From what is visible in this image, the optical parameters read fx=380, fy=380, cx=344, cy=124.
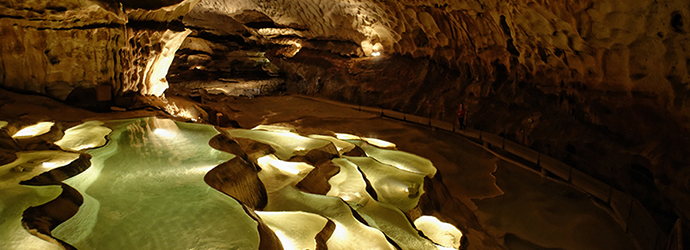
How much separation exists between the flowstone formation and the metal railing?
2486 mm

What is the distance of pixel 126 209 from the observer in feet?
10.3

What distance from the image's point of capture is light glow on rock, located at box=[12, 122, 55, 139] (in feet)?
16.4

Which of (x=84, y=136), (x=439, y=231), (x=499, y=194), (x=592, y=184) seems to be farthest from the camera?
(x=499, y=194)

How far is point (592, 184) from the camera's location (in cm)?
650

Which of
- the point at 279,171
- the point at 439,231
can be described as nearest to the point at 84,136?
the point at 279,171

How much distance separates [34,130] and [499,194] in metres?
7.45

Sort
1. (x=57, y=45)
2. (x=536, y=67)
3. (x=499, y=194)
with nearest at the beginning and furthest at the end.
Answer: (x=499, y=194) → (x=57, y=45) → (x=536, y=67)

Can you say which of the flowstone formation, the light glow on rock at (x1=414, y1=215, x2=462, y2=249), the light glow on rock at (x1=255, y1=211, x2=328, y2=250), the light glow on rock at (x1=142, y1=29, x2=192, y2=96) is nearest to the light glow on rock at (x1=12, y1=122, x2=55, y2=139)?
the flowstone formation

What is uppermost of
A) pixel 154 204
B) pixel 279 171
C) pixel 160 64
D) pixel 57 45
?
pixel 57 45

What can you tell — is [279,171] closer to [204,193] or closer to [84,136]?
[204,193]

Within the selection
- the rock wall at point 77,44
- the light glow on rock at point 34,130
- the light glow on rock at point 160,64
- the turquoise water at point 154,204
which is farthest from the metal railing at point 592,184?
the light glow on rock at point 34,130

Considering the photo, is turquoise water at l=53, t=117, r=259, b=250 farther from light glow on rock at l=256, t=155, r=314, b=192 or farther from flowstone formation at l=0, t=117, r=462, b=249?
light glow on rock at l=256, t=155, r=314, b=192

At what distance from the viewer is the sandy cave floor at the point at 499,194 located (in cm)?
548

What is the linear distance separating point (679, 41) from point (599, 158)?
2588 millimetres
